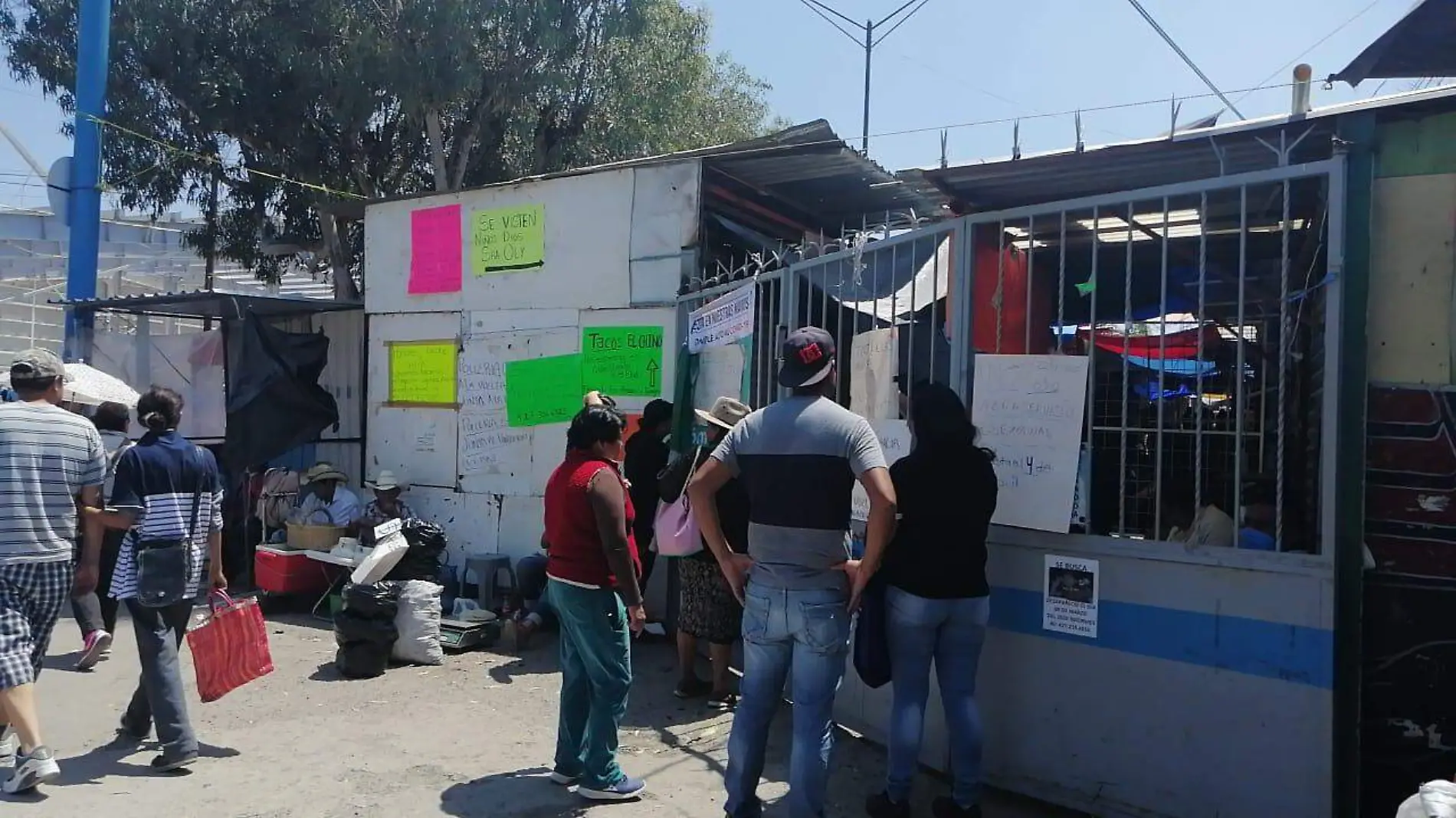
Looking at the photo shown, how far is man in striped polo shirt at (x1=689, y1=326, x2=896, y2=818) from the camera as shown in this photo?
12.2ft

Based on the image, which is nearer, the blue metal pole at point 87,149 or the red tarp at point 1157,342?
the red tarp at point 1157,342

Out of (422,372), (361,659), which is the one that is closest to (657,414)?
(361,659)

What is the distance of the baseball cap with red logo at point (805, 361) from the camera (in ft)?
12.7

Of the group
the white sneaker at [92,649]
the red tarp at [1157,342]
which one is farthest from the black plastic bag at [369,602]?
the red tarp at [1157,342]

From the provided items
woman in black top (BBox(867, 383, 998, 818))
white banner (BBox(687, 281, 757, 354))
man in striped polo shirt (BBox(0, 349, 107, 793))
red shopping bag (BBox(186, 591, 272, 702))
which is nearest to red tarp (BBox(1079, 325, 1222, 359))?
white banner (BBox(687, 281, 757, 354))

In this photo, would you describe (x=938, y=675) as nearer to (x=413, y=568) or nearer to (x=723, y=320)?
(x=723, y=320)

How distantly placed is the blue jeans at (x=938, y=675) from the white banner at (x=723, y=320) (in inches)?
102

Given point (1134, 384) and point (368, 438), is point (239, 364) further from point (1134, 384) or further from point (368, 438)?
point (1134, 384)

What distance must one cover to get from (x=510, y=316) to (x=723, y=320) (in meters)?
2.83

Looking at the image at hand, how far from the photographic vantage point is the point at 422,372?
9.37m

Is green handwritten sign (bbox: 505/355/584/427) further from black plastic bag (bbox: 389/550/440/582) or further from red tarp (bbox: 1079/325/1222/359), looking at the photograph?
red tarp (bbox: 1079/325/1222/359)

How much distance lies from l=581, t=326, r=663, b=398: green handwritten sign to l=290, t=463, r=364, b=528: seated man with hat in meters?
2.33

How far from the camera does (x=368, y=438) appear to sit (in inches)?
383

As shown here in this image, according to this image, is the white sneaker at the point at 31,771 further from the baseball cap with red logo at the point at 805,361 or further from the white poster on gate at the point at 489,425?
the white poster on gate at the point at 489,425
